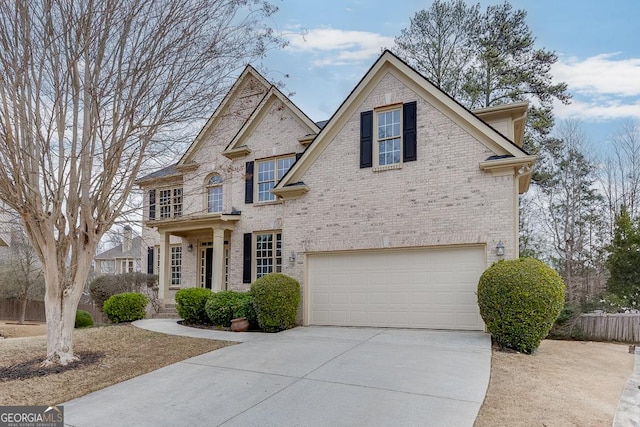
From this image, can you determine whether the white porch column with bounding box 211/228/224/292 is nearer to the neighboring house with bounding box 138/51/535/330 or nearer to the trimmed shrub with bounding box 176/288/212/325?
the trimmed shrub with bounding box 176/288/212/325

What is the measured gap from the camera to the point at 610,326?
12.1m

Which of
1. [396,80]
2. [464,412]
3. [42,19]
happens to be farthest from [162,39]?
[464,412]

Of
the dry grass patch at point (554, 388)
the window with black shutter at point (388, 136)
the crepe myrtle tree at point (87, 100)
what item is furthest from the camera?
the window with black shutter at point (388, 136)

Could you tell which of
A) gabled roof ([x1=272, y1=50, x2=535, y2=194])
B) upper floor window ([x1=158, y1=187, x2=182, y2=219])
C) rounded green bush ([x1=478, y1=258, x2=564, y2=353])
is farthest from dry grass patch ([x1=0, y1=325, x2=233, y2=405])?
upper floor window ([x1=158, y1=187, x2=182, y2=219])

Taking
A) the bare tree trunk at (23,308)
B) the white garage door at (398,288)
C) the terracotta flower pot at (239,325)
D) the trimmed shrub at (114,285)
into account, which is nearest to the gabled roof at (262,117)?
the white garage door at (398,288)

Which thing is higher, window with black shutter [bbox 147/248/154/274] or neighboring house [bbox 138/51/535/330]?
neighboring house [bbox 138/51/535/330]

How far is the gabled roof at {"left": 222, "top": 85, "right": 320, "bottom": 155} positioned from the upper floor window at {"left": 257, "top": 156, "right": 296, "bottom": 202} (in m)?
1.29

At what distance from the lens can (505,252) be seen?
10.1 m

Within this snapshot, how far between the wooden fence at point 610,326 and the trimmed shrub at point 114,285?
629 inches

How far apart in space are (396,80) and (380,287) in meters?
5.80

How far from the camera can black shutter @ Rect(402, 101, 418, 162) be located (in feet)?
37.7

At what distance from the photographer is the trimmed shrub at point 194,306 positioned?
43.5 feet

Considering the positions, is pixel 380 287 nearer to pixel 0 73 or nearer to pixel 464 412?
pixel 464 412

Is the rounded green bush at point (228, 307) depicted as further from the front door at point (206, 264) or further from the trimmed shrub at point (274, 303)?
the front door at point (206, 264)
